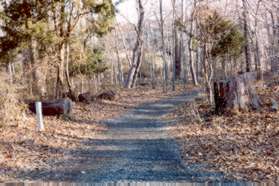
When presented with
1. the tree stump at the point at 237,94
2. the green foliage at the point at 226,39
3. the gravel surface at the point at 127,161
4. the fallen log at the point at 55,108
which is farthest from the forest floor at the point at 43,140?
the green foliage at the point at 226,39

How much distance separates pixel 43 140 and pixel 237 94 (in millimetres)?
7697

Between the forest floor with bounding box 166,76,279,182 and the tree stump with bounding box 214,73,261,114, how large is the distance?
1.35ft

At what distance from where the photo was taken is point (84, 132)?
15633 millimetres

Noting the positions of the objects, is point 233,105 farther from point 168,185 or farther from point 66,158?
point 168,185

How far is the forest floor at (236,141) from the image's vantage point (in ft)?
30.1

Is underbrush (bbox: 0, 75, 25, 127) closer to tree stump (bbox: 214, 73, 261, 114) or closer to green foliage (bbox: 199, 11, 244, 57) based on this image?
tree stump (bbox: 214, 73, 261, 114)

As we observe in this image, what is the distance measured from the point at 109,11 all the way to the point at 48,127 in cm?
971

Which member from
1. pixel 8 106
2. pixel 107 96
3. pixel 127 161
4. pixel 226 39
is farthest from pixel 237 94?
pixel 226 39

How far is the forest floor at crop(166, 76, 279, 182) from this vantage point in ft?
30.1

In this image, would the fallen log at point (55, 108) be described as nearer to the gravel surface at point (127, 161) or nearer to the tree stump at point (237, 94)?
the gravel surface at point (127, 161)

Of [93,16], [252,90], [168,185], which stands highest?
[93,16]

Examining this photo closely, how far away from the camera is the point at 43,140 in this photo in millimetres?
13156

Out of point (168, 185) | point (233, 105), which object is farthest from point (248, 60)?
point (168, 185)

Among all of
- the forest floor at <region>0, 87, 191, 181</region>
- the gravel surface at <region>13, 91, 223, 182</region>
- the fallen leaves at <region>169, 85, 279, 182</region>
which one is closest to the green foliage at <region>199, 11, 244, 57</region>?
the fallen leaves at <region>169, 85, 279, 182</region>
